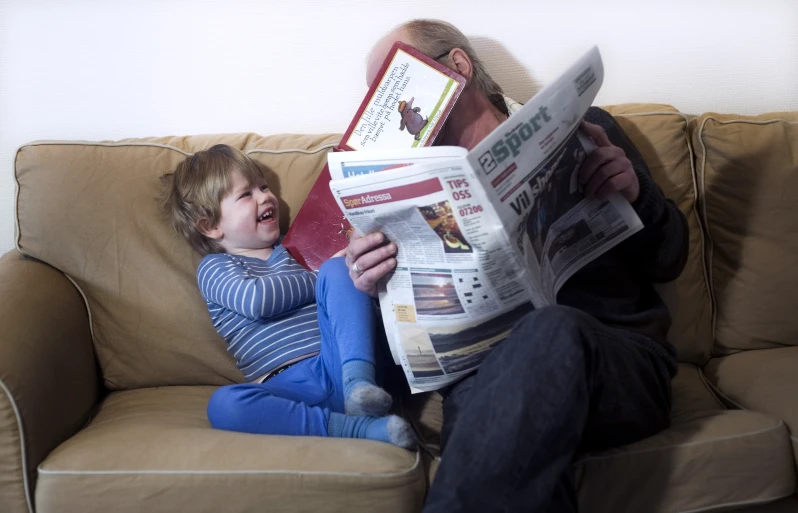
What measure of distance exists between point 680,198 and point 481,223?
0.77 meters

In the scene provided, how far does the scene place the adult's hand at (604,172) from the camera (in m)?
1.13

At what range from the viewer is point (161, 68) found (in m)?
1.70

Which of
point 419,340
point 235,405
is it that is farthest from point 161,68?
point 419,340

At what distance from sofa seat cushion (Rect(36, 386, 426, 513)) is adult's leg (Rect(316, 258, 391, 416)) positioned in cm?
9

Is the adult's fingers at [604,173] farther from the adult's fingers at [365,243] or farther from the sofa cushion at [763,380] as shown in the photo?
the sofa cushion at [763,380]

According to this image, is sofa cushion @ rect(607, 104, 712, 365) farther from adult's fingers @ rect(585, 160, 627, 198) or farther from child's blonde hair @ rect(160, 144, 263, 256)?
child's blonde hair @ rect(160, 144, 263, 256)

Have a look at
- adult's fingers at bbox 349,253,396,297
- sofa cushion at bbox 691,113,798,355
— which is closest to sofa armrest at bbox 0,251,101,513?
adult's fingers at bbox 349,253,396,297

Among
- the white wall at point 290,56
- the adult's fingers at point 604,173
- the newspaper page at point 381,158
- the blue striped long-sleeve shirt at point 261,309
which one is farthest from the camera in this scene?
the white wall at point 290,56

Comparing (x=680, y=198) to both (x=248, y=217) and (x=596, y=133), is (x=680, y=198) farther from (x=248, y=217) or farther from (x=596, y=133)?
(x=248, y=217)

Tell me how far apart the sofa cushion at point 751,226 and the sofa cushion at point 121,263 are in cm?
105

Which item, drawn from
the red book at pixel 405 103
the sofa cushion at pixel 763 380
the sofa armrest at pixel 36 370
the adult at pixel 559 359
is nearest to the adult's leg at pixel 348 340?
the adult at pixel 559 359

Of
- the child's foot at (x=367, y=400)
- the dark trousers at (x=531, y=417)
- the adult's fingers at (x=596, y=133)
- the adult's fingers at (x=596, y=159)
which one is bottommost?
the child's foot at (x=367, y=400)

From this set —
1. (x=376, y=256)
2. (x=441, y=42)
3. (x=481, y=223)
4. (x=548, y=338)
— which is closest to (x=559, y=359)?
(x=548, y=338)

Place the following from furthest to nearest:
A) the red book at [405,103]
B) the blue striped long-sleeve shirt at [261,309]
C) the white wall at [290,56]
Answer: the white wall at [290,56] < the blue striped long-sleeve shirt at [261,309] < the red book at [405,103]
